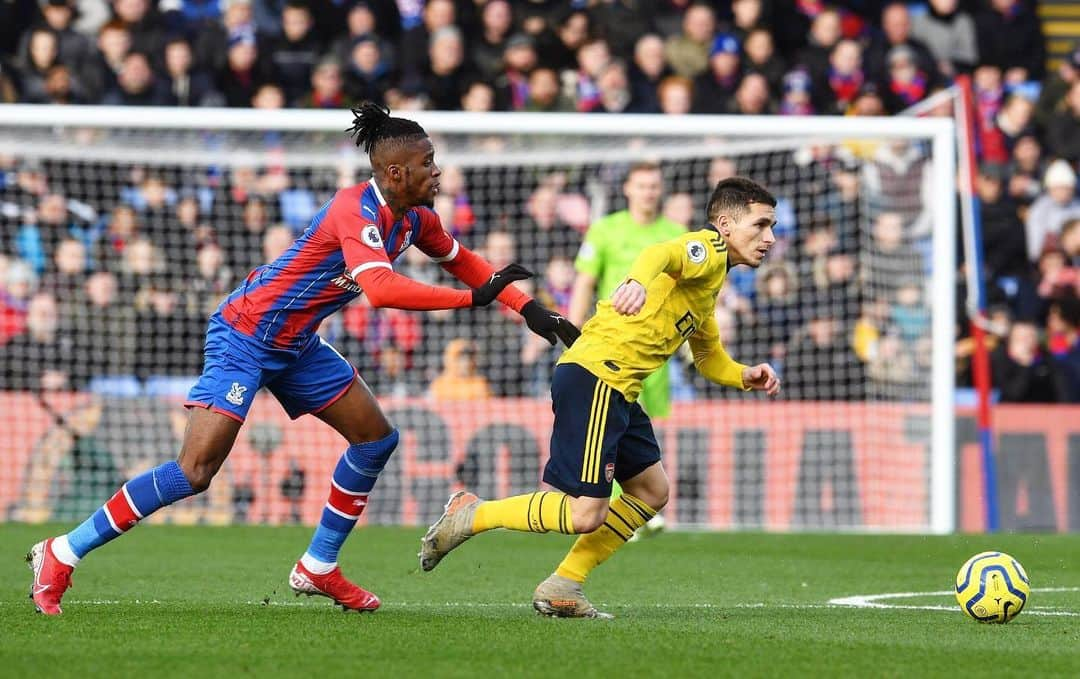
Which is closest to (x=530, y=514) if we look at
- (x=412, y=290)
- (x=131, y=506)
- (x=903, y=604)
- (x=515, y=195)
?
(x=412, y=290)

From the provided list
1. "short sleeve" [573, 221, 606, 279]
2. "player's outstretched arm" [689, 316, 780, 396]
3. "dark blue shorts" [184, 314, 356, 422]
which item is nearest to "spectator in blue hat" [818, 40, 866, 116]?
"short sleeve" [573, 221, 606, 279]

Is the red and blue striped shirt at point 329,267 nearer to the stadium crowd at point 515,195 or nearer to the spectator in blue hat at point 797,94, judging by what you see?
the stadium crowd at point 515,195

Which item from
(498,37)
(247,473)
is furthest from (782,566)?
(498,37)

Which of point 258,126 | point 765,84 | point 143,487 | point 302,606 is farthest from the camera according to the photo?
point 765,84

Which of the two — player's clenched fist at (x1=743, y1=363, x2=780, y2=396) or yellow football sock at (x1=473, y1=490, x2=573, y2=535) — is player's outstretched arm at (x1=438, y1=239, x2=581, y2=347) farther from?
player's clenched fist at (x1=743, y1=363, x2=780, y2=396)

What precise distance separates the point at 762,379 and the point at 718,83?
9.92 meters

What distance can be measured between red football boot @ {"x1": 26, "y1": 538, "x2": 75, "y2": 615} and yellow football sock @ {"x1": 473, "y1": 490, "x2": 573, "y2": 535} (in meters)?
1.63

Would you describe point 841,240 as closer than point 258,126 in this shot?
No

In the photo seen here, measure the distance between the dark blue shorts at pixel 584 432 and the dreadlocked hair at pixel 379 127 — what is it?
3.71 ft

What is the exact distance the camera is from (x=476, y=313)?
15.1 metres

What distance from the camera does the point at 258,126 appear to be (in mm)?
12977

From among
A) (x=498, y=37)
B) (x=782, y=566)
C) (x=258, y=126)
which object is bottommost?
(x=782, y=566)

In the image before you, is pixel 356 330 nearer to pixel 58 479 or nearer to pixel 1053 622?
pixel 58 479

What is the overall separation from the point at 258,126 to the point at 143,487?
6.62 meters
